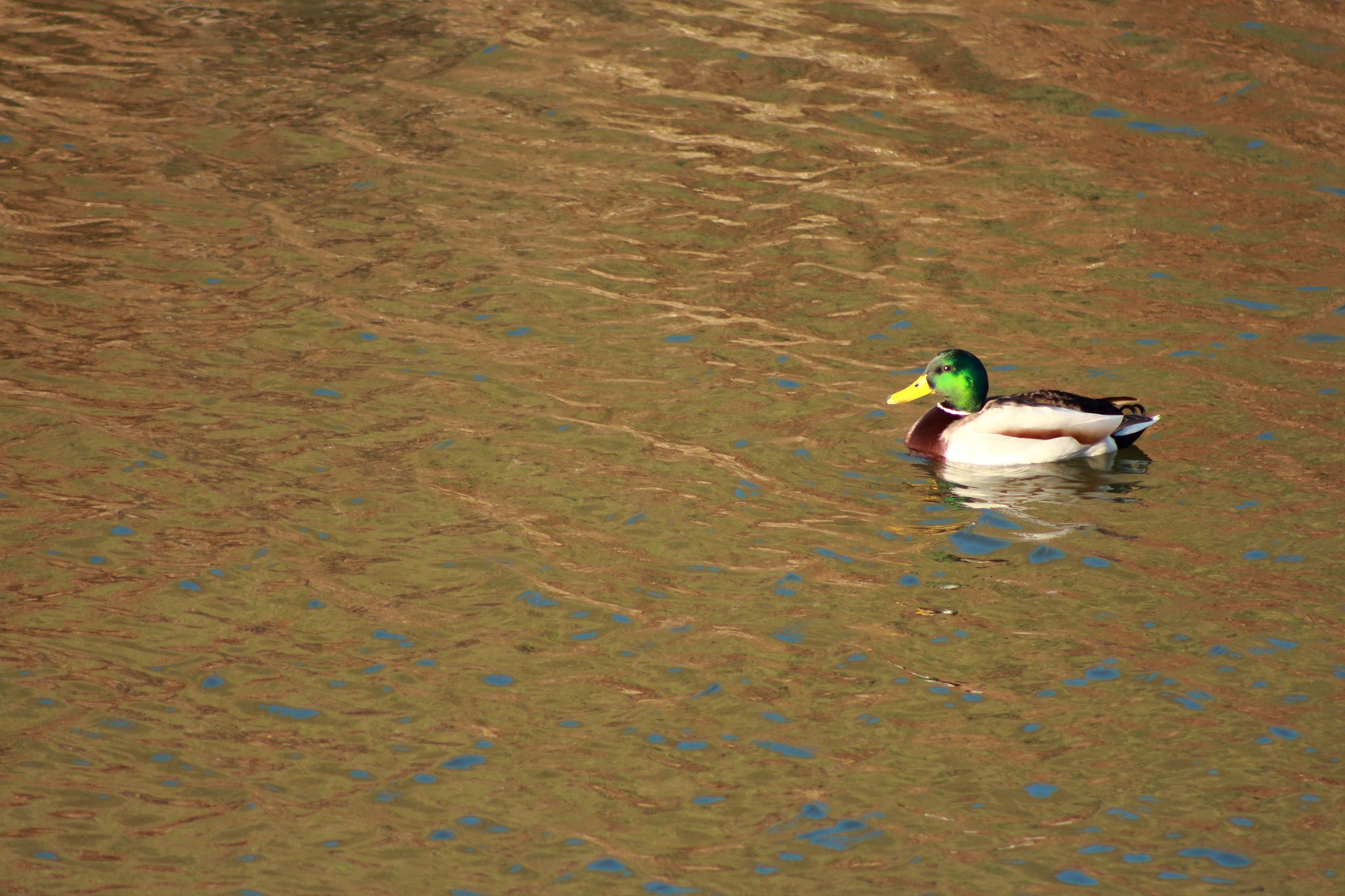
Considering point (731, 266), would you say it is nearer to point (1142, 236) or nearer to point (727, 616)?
point (1142, 236)

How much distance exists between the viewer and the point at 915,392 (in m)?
9.69

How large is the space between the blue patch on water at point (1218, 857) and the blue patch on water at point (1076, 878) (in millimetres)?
418

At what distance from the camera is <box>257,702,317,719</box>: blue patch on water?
261 inches

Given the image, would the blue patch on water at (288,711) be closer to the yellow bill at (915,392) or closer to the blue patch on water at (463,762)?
the blue patch on water at (463,762)

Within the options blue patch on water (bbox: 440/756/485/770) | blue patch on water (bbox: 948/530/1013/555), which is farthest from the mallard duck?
blue patch on water (bbox: 440/756/485/770)

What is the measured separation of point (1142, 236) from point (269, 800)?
30.4 feet

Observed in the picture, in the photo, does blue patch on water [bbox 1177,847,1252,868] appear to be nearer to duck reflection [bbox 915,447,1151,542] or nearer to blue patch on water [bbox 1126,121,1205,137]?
duck reflection [bbox 915,447,1151,542]

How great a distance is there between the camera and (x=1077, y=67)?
15508mm

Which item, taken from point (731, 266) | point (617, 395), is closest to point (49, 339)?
point (617, 395)

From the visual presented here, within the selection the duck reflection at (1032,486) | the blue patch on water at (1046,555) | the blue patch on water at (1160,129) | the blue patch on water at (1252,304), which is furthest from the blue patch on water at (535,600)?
the blue patch on water at (1160,129)

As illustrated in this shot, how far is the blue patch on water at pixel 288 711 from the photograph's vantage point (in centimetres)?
664

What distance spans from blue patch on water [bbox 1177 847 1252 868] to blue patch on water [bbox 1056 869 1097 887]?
0.42m

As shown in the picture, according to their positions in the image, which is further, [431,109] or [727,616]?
[431,109]

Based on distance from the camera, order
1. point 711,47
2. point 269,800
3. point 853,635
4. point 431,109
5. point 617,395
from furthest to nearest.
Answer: point 711,47 < point 431,109 < point 617,395 < point 853,635 < point 269,800
